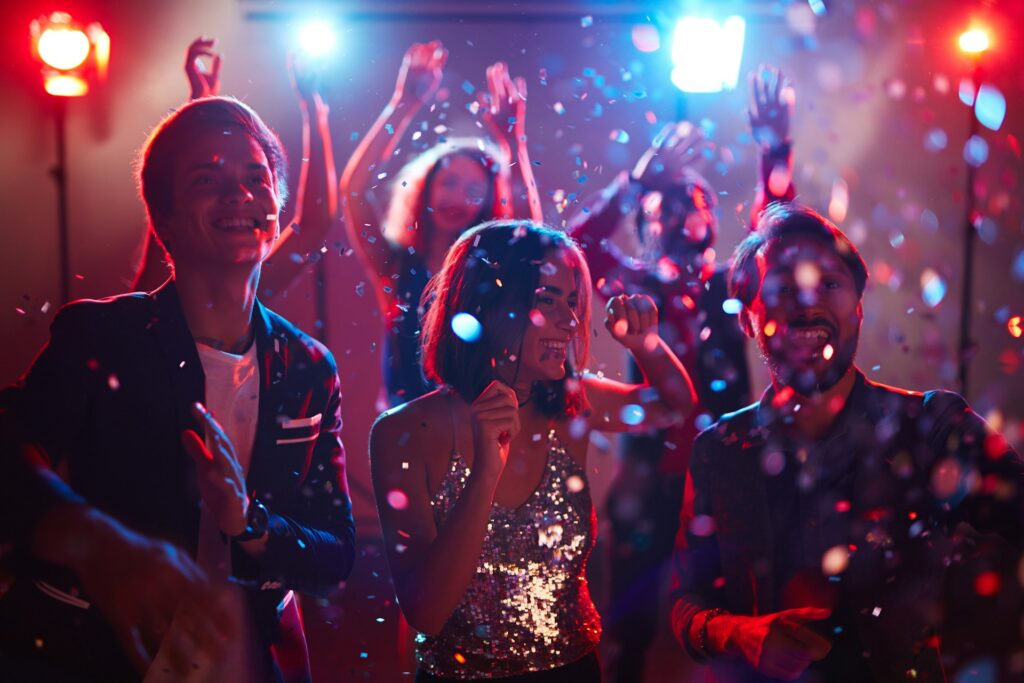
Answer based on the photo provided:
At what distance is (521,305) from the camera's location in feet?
4.65

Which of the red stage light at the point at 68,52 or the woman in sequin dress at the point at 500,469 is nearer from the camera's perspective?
the woman in sequin dress at the point at 500,469

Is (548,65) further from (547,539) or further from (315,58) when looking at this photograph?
(547,539)

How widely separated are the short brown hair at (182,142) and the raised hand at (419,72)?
32cm

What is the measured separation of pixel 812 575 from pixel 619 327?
63 cm

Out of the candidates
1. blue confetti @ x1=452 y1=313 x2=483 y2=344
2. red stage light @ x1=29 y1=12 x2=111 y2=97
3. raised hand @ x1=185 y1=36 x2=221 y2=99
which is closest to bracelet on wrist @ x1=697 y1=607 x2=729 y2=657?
blue confetti @ x1=452 y1=313 x2=483 y2=344

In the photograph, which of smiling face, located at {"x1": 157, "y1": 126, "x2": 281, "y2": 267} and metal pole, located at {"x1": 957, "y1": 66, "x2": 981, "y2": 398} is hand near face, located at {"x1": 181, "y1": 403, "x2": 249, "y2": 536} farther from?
metal pole, located at {"x1": 957, "y1": 66, "x2": 981, "y2": 398}

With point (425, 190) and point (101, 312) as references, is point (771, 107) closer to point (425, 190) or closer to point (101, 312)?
point (425, 190)

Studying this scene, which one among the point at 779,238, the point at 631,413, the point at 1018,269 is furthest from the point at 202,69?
the point at 1018,269

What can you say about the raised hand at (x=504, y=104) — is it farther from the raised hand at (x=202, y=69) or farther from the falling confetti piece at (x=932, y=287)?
the falling confetti piece at (x=932, y=287)

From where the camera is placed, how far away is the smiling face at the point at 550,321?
1427mm

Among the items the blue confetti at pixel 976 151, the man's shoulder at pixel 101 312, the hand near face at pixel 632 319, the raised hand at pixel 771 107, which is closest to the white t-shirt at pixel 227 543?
the man's shoulder at pixel 101 312

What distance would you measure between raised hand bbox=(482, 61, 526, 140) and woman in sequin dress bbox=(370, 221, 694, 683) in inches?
13.2

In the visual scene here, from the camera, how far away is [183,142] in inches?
60.7

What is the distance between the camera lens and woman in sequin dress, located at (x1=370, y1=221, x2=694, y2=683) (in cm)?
Result: 129
